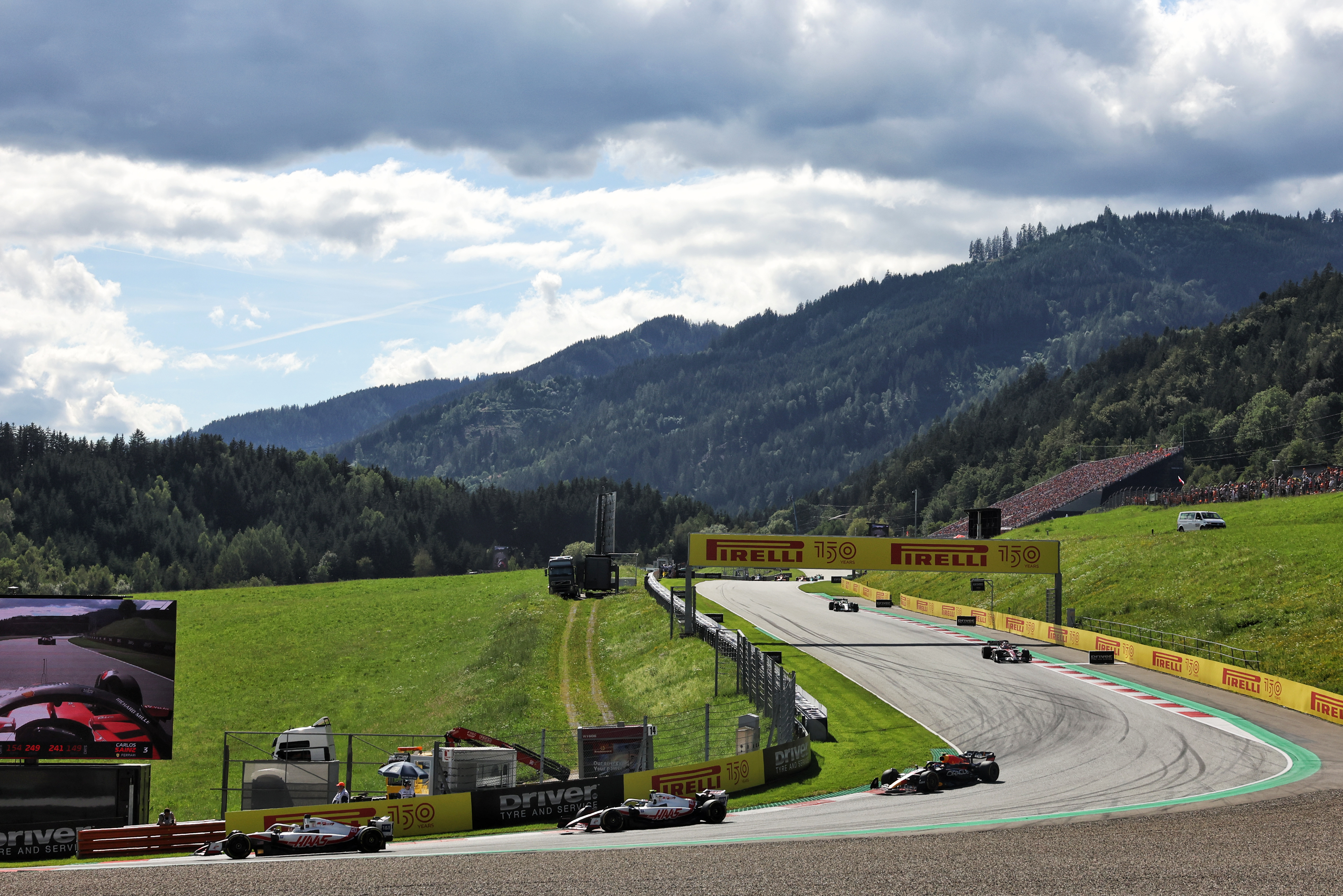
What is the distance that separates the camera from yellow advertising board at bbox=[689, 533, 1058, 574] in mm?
66000

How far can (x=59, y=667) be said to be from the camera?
34.0 m

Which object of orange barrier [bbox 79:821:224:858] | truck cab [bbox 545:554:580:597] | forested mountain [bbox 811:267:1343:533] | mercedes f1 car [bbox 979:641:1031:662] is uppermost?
forested mountain [bbox 811:267:1343:533]

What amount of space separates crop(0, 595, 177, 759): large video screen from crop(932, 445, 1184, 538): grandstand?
11724cm

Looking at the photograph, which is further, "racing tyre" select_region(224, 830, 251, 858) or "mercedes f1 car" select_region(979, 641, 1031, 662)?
"mercedes f1 car" select_region(979, 641, 1031, 662)

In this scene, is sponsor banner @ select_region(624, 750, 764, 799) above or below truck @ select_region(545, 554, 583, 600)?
below

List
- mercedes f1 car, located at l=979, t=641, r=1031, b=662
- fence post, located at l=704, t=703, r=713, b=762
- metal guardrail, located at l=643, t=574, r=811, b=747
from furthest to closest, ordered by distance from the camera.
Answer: mercedes f1 car, located at l=979, t=641, r=1031, b=662 < metal guardrail, located at l=643, t=574, r=811, b=747 < fence post, located at l=704, t=703, r=713, b=762

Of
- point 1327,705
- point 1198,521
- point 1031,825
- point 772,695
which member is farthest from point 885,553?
point 1031,825

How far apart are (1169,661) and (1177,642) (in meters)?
6.56

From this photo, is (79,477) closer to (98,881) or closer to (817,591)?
(817,591)

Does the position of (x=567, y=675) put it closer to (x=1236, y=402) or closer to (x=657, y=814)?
(x=657, y=814)

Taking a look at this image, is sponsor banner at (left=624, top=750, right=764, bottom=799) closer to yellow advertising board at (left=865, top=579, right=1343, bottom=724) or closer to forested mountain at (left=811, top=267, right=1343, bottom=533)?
yellow advertising board at (left=865, top=579, right=1343, bottom=724)

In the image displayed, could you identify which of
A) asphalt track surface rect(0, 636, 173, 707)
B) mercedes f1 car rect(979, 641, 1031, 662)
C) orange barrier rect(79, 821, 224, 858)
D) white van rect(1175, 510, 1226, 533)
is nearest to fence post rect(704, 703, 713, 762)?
orange barrier rect(79, 821, 224, 858)

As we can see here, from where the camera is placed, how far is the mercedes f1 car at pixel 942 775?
98.7ft

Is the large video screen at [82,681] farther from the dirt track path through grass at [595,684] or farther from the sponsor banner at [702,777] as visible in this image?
the dirt track path through grass at [595,684]
